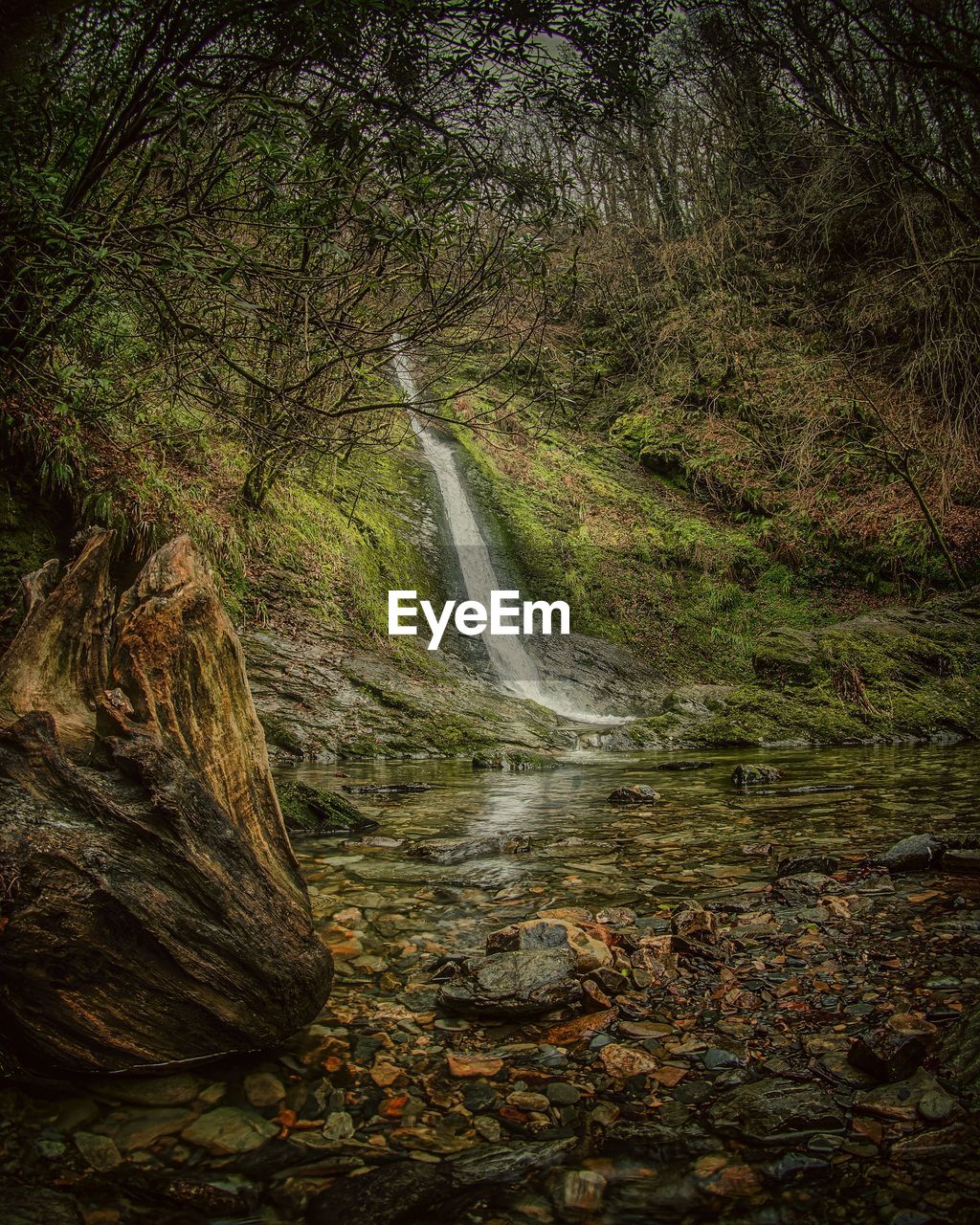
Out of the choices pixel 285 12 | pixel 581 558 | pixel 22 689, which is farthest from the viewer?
pixel 581 558

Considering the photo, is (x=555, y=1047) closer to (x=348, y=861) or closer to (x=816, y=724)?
(x=348, y=861)

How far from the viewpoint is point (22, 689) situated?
228cm

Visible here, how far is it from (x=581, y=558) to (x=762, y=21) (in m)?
8.31

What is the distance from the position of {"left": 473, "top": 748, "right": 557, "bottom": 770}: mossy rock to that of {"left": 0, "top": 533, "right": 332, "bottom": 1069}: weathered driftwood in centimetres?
498

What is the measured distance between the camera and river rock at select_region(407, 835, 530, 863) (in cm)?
370

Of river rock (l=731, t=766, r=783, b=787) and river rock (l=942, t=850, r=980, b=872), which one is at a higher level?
river rock (l=942, t=850, r=980, b=872)

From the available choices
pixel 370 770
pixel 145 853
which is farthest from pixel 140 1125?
pixel 370 770

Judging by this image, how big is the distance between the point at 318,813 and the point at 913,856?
309cm

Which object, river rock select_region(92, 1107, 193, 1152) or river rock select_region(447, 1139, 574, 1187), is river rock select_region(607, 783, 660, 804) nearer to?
river rock select_region(447, 1139, 574, 1187)

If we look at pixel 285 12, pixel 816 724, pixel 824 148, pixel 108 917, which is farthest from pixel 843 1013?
pixel 824 148

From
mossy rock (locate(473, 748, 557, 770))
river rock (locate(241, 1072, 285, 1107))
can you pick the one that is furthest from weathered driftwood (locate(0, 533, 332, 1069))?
mossy rock (locate(473, 748, 557, 770))

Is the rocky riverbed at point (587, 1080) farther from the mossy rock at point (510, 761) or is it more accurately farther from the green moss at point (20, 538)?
the green moss at point (20, 538)

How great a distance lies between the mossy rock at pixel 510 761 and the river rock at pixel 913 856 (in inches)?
167

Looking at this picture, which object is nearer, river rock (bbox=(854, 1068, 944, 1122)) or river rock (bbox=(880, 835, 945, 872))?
river rock (bbox=(854, 1068, 944, 1122))
